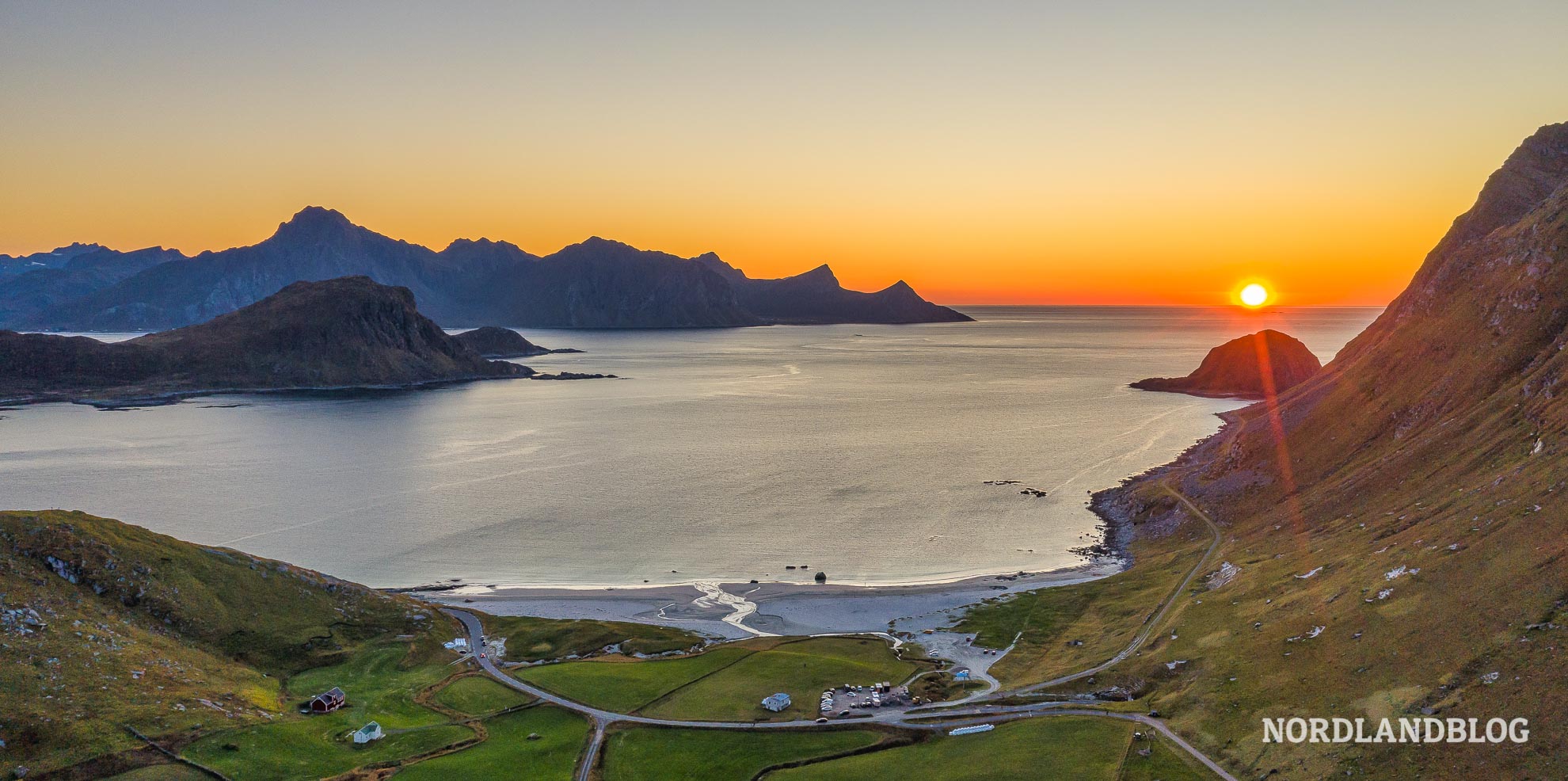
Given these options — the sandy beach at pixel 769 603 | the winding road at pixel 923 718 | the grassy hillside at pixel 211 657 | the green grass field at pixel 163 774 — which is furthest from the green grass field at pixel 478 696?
the sandy beach at pixel 769 603

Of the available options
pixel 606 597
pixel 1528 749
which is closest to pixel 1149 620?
pixel 1528 749

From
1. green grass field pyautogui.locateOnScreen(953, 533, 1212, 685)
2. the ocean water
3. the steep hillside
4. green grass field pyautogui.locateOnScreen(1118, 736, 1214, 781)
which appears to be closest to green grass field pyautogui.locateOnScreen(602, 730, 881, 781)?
green grass field pyautogui.locateOnScreen(1118, 736, 1214, 781)

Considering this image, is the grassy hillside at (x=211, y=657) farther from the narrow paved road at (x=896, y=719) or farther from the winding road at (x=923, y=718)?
the narrow paved road at (x=896, y=719)

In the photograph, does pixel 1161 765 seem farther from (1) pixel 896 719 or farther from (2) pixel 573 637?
(2) pixel 573 637

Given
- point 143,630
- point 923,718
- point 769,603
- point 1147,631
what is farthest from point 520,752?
point 1147,631

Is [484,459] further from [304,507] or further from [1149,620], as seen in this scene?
[1149,620]

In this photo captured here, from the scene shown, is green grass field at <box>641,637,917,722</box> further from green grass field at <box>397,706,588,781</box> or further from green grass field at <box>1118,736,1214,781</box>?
green grass field at <box>1118,736,1214,781</box>
